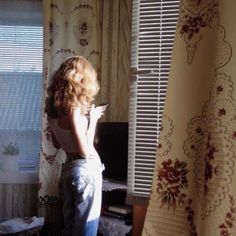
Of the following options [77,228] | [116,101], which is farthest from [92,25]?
[77,228]

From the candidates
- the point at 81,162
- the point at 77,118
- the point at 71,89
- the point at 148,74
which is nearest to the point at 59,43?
the point at 71,89

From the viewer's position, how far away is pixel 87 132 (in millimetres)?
1955

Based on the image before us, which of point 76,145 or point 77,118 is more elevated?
point 77,118

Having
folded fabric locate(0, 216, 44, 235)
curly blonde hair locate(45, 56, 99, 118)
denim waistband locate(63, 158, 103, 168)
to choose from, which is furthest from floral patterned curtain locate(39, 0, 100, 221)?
denim waistband locate(63, 158, 103, 168)

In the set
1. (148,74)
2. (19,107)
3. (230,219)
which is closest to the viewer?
(230,219)

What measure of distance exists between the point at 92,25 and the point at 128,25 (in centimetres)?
30

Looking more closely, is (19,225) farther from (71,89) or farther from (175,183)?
(175,183)

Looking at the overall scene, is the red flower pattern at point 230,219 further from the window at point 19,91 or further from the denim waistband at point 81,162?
the window at point 19,91

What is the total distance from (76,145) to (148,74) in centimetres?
82

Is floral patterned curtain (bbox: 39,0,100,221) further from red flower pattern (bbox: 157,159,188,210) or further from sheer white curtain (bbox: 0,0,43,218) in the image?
red flower pattern (bbox: 157,159,188,210)

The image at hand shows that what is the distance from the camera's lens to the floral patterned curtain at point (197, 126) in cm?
46

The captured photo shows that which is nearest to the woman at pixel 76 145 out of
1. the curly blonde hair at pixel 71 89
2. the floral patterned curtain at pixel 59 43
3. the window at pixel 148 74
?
the curly blonde hair at pixel 71 89

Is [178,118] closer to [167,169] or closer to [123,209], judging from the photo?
[167,169]

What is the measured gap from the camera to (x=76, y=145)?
1.86 metres
